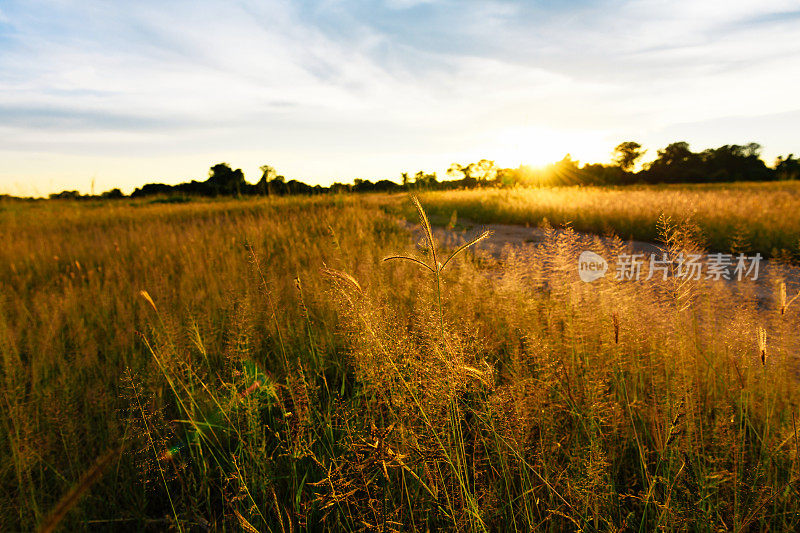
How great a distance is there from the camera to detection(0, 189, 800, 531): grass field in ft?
3.75

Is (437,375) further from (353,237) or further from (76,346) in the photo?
(353,237)

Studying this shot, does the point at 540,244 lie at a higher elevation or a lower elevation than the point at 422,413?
higher

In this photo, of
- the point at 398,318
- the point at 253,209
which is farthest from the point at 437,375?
the point at 253,209

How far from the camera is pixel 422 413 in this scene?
3.41 ft

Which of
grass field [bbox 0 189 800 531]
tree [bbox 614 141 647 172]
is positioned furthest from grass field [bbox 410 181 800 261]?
tree [bbox 614 141 647 172]

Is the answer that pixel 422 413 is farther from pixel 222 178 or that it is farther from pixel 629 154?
pixel 629 154

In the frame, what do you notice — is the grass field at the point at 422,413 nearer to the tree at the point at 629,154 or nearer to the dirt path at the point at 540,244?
the dirt path at the point at 540,244

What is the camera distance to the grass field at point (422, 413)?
3.75ft

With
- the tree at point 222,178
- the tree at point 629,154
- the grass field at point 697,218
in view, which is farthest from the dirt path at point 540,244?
the tree at point 629,154

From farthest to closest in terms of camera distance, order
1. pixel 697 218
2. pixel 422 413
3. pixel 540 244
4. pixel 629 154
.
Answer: pixel 629 154, pixel 697 218, pixel 540 244, pixel 422 413

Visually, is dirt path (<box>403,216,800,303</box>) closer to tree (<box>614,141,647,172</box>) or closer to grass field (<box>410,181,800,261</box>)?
grass field (<box>410,181,800,261</box>)

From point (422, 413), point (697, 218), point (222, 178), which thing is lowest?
point (422, 413)

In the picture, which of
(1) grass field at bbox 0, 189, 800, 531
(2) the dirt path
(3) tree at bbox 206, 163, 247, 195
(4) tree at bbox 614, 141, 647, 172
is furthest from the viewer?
(4) tree at bbox 614, 141, 647, 172

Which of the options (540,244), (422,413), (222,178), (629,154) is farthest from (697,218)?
(629,154)
